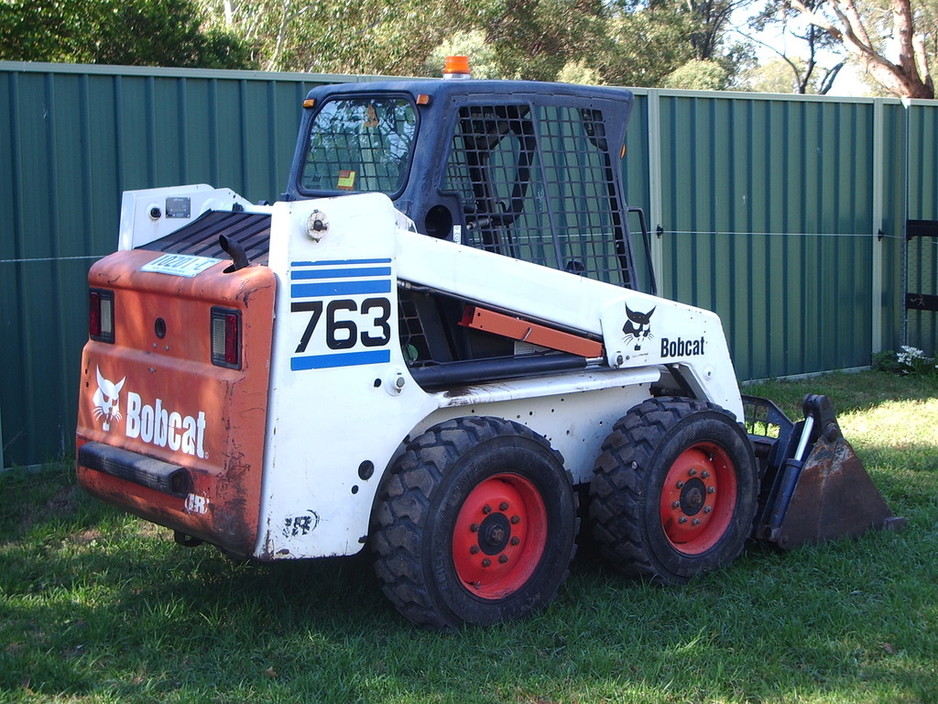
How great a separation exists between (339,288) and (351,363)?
0.29 meters

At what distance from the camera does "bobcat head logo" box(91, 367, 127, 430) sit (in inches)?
200

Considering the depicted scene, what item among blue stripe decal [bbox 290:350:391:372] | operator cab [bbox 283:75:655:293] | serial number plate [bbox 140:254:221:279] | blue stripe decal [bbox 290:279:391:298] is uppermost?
operator cab [bbox 283:75:655:293]

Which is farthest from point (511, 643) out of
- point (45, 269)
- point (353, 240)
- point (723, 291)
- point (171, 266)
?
point (723, 291)

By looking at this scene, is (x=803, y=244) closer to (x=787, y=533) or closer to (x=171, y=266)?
(x=787, y=533)

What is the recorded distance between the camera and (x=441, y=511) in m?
4.68

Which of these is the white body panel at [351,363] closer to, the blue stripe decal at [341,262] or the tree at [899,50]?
the blue stripe decal at [341,262]

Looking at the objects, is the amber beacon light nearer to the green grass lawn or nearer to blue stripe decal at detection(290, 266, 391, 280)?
blue stripe decal at detection(290, 266, 391, 280)

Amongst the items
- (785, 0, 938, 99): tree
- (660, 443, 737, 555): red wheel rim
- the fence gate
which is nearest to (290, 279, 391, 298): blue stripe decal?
(660, 443, 737, 555): red wheel rim

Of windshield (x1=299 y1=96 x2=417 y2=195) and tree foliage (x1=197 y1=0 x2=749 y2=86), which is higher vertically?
tree foliage (x1=197 y1=0 x2=749 y2=86)

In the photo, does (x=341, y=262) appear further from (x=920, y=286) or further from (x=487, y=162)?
(x=920, y=286)

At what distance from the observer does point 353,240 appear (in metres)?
4.55

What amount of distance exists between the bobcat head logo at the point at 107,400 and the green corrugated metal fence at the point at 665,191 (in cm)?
262

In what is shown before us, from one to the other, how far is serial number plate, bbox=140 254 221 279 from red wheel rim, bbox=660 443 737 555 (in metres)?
2.26

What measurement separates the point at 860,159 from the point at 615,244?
6983mm
